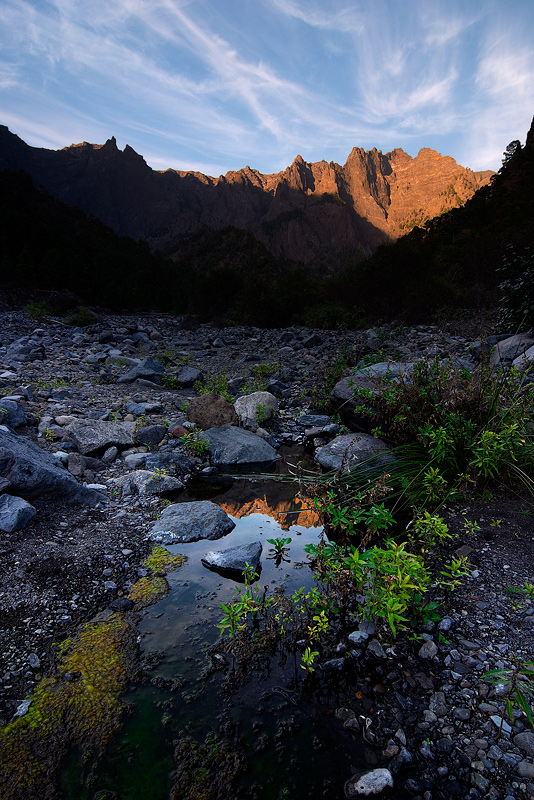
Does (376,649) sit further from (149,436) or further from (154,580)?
(149,436)

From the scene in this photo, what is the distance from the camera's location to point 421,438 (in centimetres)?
393

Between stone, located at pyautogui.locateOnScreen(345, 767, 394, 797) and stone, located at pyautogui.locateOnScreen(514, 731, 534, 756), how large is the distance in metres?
0.54

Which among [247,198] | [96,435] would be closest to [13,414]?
[96,435]

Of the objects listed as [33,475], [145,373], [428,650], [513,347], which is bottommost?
[145,373]

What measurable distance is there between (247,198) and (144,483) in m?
123

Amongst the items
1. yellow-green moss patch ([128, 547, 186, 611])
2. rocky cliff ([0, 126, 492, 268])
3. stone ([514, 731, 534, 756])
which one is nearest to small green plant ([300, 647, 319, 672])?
stone ([514, 731, 534, 756])

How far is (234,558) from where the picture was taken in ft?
10.3

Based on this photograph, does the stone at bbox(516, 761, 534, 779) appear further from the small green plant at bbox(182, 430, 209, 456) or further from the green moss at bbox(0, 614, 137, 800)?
the small green plant at bbox(182, 430, 209, 456)

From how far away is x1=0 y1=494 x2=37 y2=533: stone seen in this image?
120 inches

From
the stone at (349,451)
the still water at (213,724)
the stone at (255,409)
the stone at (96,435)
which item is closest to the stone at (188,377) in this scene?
the stone at (255,409)

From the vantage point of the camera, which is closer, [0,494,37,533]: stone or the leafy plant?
[0,494,37,533]: stone

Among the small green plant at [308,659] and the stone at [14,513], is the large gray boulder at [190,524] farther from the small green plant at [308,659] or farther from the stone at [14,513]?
the small green plant at [308,659]

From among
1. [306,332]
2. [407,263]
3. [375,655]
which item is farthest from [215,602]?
[407,263]

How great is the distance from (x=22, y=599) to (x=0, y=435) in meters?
1.77
